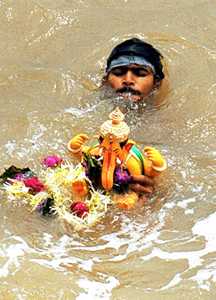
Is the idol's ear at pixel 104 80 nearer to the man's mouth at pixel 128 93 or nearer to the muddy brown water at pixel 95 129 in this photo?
the muddy brown water at pixel 95 129

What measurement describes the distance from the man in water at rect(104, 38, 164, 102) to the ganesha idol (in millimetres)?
1432

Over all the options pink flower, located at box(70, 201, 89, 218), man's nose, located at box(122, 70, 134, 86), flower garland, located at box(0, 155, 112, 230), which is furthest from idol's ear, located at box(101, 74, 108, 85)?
pink flower, located at box(70, 201, 89, 218)

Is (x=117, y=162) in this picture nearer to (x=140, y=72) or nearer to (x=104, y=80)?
(x=140, y=72)

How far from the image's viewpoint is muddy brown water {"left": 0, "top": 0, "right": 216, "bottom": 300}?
3305 millimetres

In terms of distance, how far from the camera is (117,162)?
3826 millimetres

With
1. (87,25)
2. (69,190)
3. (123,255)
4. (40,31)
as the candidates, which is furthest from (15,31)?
(123,255)

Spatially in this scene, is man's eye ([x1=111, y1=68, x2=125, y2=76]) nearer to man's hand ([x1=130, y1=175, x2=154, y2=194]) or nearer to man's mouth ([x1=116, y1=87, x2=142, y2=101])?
man's mouth ([x1=116, y1=87, x2=142, y2=101])

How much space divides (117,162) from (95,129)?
114 cm

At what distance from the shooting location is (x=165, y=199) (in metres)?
4.04

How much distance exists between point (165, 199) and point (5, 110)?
1.69 metres

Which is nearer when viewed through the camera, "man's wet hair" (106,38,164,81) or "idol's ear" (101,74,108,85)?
"man's wet hair" (106,38,164,81)

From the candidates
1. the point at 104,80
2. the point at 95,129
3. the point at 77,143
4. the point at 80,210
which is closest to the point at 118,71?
the point at 104,80

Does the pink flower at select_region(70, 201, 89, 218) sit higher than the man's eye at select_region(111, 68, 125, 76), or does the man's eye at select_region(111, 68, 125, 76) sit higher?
the man's eye at select_region(111, 68, 125, 76)

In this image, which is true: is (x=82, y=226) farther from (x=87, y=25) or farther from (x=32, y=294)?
(x=87, y=25)
